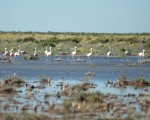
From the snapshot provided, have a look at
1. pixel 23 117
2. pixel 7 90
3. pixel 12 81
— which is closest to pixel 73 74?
pixel 12 81

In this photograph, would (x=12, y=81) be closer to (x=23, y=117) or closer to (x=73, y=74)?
(x=73, y=74)

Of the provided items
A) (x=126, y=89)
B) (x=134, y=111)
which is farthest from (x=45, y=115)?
(x=126, y=89)

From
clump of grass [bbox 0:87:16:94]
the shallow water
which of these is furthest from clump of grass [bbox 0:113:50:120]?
clump of grass [bbox 0:87:16:94]

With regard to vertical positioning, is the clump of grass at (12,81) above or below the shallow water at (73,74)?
above

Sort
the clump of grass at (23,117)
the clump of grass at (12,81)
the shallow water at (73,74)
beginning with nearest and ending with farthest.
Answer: the clump of grass at (23,117) < the shallow water at (73,74) < the clump of grass at (12,81)

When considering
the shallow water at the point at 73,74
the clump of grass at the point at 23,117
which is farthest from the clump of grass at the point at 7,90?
the clump of grass at the point at 23,117

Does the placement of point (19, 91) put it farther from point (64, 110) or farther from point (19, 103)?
point (64, 110)

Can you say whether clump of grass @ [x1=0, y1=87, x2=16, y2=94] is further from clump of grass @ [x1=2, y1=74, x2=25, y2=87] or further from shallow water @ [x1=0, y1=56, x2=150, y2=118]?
clump of grass @ [x1=2, y1=74, x2=25, y2=87]

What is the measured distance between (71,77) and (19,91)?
8.86 metres

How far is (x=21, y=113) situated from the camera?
59.3 feet

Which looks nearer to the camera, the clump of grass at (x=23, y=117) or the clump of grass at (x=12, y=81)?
the clump of grass at (x=23, y=117)

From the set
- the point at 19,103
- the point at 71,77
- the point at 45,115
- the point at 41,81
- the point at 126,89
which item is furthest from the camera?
the point at 71,77

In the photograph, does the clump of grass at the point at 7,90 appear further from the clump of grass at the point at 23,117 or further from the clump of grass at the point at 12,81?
the clump of grass at the point at 23,117

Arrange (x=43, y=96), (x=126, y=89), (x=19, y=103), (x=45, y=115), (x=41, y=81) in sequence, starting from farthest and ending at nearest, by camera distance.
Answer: (x=41, y=81) → (x=126, y=89) → (x=43, y=96) → (x=19, y=103) → (x=45, y=115)
